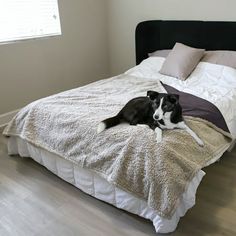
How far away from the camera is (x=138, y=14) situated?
12.8 feet

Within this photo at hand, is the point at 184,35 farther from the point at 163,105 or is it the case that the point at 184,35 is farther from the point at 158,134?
the point at 158,134

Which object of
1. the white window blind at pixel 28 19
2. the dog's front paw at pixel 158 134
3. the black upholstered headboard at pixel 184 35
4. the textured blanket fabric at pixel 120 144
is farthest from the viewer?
the white window blind at pixel 28 19

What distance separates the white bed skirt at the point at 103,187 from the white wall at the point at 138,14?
2169 mm

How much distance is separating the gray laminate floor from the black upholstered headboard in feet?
4.85

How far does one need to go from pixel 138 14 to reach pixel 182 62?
1.26 metres

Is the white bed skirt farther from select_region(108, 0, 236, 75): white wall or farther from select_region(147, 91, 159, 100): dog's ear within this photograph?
select_region(108, 0, 236, 75): white wall

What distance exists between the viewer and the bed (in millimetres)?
1756

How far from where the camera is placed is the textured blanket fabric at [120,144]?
67.2 inches

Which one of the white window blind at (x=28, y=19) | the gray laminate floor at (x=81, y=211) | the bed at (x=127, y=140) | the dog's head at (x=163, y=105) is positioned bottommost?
the gray laminate floor at (x=81, y=211)

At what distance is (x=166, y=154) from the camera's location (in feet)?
5.68

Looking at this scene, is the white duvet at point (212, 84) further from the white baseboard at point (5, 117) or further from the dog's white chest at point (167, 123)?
the white baseboard at point (5, 117)

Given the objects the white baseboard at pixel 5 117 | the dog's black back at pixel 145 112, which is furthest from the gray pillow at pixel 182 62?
the white baseboard at pixel 5 117

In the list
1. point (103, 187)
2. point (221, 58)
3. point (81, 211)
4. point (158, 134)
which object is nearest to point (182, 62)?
point (221, 58)

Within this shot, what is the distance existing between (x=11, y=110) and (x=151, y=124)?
7.25 feet
